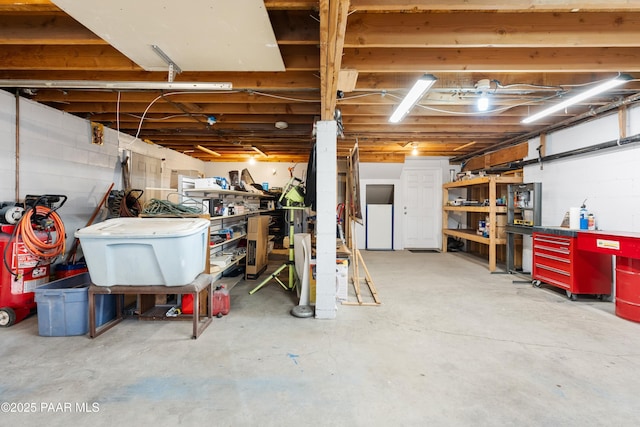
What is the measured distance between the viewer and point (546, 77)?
9.86 ft

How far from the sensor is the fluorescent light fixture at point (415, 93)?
2.47 metres

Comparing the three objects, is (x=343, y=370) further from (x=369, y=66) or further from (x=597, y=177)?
(x=597, y=177)

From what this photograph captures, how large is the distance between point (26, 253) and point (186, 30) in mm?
2837

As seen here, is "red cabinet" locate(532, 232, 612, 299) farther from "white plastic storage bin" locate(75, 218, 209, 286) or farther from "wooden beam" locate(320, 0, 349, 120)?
"white plastic storage bin" locate(75, 218, 209, 286)

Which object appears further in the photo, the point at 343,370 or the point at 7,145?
→ the point at 7,145

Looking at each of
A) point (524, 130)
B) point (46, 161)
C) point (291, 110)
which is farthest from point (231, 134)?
point (524, 130)

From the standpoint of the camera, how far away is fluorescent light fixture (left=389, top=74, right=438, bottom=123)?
2.47m

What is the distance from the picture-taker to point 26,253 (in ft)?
9.36

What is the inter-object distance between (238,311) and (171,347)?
89 cm

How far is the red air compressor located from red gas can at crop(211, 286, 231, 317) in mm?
1820

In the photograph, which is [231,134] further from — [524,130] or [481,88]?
[524,130]

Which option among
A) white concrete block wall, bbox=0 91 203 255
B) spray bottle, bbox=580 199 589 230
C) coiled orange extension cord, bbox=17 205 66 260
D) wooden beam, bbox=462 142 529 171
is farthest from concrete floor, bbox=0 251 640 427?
wooden beam, bbox=462 142 529 171

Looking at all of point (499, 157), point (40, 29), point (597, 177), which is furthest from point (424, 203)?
point (40, 29)

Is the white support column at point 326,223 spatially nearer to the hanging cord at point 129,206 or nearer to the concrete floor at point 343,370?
the concrete floor at point 343,370
